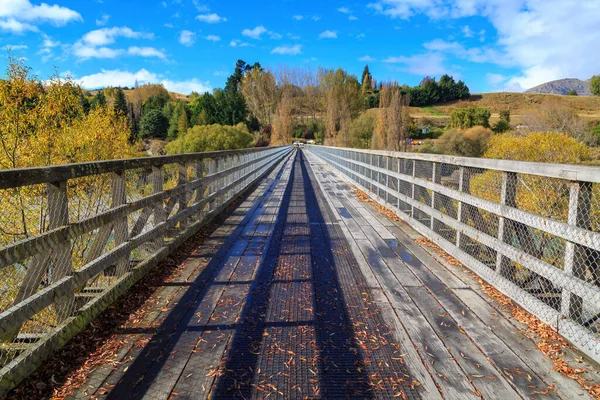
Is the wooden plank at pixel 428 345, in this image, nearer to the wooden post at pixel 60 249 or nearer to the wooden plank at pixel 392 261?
the wooden plank at pixel 392 261

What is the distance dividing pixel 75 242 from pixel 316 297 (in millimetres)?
2957

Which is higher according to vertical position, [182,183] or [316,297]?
[182,183]

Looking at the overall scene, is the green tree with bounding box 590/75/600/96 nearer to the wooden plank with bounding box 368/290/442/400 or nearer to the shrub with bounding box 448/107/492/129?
the shrub with bounding box 448/107/492/129

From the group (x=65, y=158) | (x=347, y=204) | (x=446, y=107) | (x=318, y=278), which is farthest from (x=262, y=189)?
(x=446, y=107)

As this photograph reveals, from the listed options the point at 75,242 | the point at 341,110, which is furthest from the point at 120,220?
the point at 341,110

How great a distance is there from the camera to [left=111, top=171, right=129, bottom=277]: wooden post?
13.1 ft

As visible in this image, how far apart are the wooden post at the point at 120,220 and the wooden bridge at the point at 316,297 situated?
14 millimetres

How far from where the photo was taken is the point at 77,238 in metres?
4.26

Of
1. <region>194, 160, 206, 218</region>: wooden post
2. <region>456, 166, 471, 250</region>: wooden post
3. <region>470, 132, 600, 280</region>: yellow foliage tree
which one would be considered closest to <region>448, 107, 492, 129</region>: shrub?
<region>470, 132, 600, 280</region>: yellow foliage tree

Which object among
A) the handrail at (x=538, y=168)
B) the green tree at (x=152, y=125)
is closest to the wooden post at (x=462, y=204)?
the handrail at (x=538, y=168)

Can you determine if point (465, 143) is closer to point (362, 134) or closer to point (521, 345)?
point (362, 134)

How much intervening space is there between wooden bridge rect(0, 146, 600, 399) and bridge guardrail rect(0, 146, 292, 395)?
17 mm

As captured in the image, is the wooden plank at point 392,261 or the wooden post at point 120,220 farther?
the wooden plank at point 392,261

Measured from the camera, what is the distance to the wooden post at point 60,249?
2.96 m
